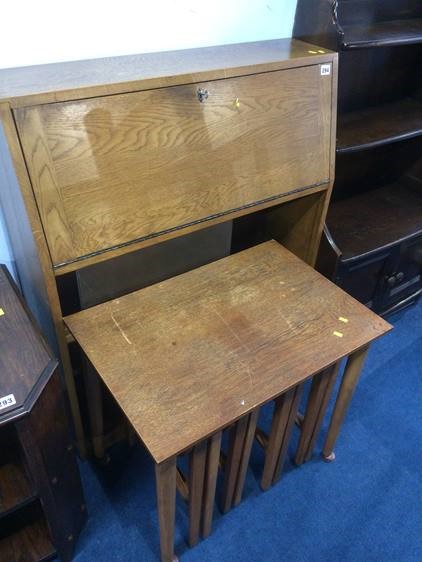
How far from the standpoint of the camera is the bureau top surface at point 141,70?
917mm

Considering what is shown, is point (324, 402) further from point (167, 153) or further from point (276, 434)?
point (167, 153)

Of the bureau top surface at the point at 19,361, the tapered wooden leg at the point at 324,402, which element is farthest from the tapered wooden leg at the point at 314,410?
the bureau top surface at the point at 19,361

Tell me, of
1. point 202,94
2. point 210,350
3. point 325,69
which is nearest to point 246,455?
point 210,350

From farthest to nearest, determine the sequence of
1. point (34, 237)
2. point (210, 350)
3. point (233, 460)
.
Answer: point (233, 460) < point (210, 350) < point (34, 237)

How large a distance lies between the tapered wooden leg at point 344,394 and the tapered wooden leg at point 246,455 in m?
0.34

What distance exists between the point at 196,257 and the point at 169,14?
811 millimetres

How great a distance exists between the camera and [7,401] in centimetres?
88

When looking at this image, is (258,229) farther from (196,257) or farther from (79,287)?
(79,287)

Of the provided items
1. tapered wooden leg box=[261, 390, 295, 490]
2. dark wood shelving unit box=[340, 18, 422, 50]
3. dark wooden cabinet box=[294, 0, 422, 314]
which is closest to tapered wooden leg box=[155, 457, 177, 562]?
tapered wooden leg box=[261, 390, 295, 490]

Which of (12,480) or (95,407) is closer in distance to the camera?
(12,480)

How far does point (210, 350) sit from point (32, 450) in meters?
0.45

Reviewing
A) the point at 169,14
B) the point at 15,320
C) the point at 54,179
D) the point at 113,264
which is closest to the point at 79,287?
the point at 113,264

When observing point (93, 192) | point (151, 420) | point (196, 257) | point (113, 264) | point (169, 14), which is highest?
point (169, 14)

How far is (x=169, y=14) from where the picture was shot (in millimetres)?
1234
